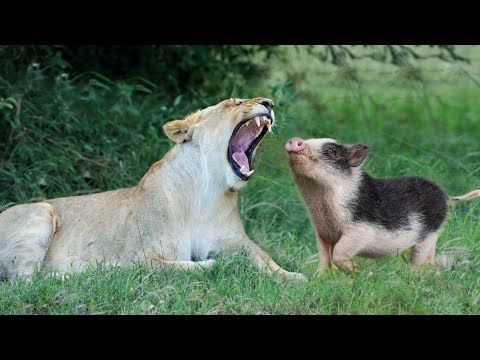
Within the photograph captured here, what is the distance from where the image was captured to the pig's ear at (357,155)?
6.27 meters

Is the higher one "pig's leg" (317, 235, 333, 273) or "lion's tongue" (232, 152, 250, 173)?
"lion's tongue" (232, 152, 250, 173)

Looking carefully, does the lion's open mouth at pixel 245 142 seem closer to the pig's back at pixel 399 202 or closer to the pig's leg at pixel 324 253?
the pig's leg at pixel 324 253

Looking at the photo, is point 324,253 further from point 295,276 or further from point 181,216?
point 181,216

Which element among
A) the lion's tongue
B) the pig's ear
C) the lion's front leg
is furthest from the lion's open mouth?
the pig's ear

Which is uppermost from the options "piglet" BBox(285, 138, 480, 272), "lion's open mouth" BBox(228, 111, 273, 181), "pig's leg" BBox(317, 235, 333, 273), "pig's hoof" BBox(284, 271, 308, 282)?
"lion's open mouth" BBox(228, 111, 273, 181)

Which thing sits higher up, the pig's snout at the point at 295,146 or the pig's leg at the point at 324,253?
the pig's snout at the point at 295,146

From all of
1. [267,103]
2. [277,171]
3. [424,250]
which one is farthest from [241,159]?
[277,171]

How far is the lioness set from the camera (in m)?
6.76

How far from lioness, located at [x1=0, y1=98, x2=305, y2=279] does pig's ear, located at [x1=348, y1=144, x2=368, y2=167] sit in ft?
2.03

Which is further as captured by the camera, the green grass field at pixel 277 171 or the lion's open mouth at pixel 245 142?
the lion's open mouth at pixel 245 142

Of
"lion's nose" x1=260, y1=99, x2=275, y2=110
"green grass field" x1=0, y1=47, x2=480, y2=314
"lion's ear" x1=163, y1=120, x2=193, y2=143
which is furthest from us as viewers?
"lion's ear" x1=163, y1=120, x2=193, y2=143

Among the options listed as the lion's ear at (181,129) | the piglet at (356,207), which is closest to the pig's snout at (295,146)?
the piglet at (356,207)

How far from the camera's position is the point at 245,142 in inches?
270

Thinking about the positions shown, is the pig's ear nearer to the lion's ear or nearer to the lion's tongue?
the lion's tongue
